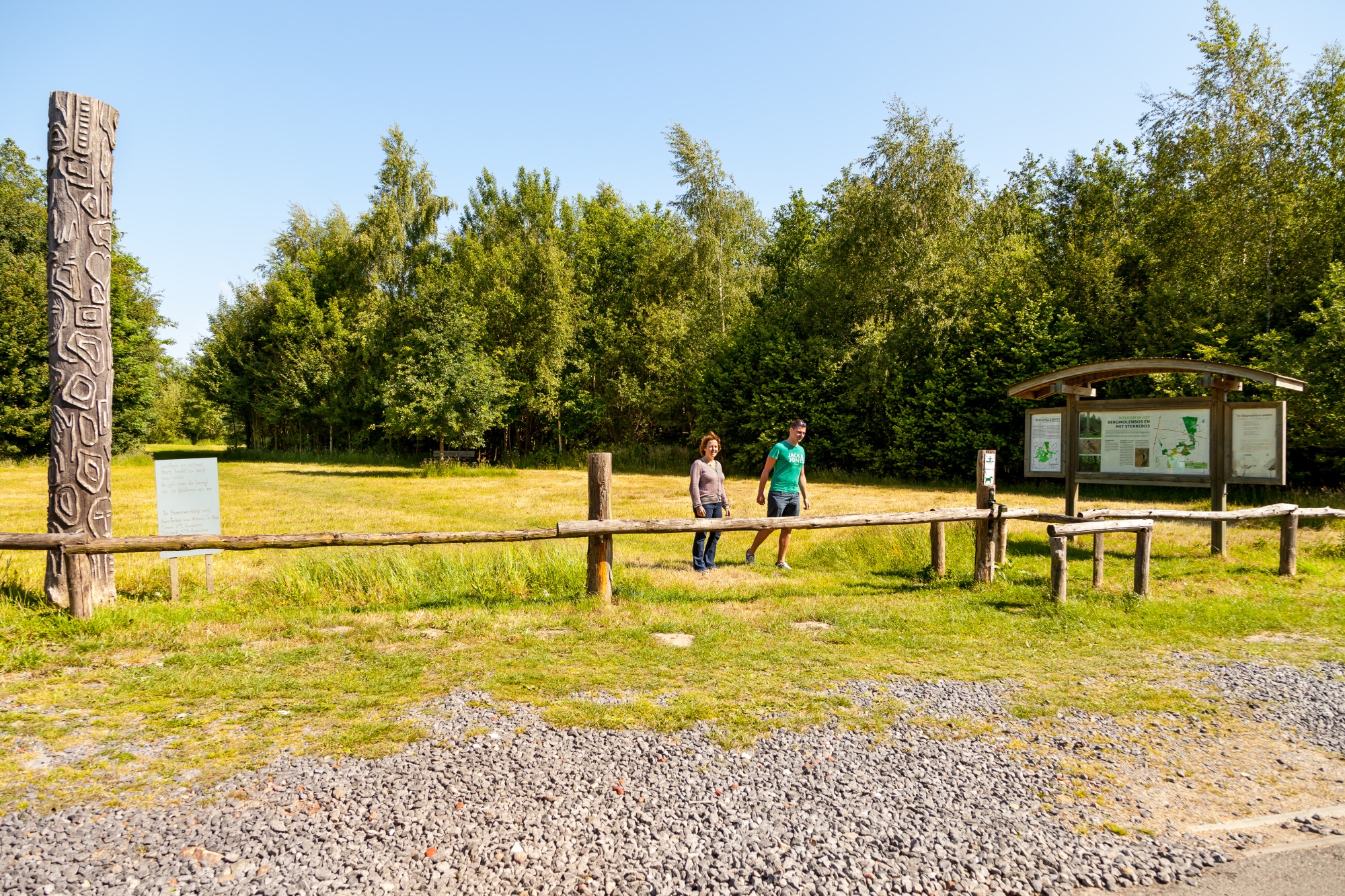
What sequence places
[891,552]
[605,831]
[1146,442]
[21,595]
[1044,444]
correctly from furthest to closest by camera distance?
[1044,444] → [1146,442] → [891,552] → [21,595] → [605,831]

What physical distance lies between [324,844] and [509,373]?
1213 inches

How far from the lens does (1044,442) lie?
11.8m

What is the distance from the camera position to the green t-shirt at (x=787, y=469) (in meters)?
9.27

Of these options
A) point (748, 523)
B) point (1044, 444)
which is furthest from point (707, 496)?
point (1044, 444)

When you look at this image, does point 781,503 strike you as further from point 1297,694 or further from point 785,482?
point 1297,694

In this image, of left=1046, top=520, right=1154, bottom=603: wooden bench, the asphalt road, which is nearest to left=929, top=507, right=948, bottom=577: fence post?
left=1046, top=520, right=1154, bottom=603: wooden bench

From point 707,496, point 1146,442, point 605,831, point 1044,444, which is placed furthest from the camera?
point 1044,444

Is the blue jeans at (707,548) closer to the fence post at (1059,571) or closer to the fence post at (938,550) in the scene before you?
the fence post at (938,550)

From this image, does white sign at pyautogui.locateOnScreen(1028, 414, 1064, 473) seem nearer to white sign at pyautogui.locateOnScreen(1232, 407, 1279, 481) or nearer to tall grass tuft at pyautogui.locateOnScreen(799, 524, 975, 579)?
tall grass tuft at pyautogui.locateOnScreen(799, 524, 975, 579)

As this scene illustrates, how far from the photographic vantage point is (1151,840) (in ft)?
10.2

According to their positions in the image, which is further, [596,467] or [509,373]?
[509,373]

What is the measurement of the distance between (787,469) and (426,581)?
4.38 m

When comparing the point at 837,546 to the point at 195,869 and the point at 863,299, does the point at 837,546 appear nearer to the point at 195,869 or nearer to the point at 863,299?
the point at 195,869

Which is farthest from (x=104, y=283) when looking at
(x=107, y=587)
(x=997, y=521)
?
(x=997, y=521)
